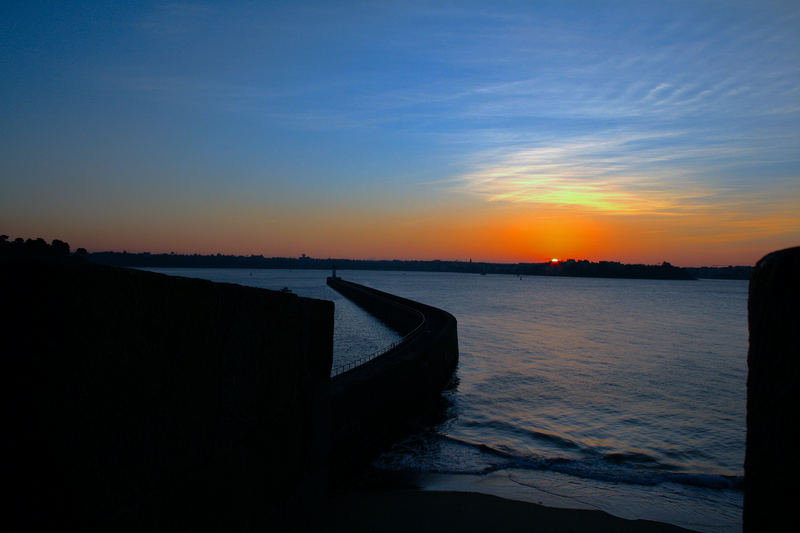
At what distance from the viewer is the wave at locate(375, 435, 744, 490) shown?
31.1 ft

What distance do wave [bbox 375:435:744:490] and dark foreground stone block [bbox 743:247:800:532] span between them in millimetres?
7818

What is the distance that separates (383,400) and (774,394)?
31.0ft

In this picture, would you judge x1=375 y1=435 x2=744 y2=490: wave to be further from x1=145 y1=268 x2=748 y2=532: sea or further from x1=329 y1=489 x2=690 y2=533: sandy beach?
x1=329 y1=489 x2=690 y2=533: sandy beach

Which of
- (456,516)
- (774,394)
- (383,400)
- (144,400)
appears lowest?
(456,516)

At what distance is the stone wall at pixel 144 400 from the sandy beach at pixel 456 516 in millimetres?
2880

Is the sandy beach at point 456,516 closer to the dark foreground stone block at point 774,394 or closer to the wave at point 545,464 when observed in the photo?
the wave at point 545,464

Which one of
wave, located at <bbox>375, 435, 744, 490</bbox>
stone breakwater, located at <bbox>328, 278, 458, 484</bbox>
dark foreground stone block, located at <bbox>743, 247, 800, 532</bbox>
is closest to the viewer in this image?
dark foreground stone block, located at <bbox>743, 247, 800, 532</bbox>

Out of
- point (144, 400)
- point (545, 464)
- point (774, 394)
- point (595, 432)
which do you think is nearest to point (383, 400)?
point (545, 464)

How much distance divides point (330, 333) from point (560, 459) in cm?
788

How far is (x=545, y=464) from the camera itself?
401 inches

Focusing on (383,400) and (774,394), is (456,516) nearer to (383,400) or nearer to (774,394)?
(383,400)

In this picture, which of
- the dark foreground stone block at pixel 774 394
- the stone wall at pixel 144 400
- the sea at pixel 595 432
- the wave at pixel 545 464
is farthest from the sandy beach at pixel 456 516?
the dark foreground stone block at pixel 774 394

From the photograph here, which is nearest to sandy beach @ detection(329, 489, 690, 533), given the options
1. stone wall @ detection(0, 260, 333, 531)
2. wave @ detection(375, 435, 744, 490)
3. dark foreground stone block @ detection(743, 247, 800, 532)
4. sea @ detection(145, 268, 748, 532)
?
sea @ detection(145, 268, 748, 532)

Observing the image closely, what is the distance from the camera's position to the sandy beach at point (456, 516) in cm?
618
